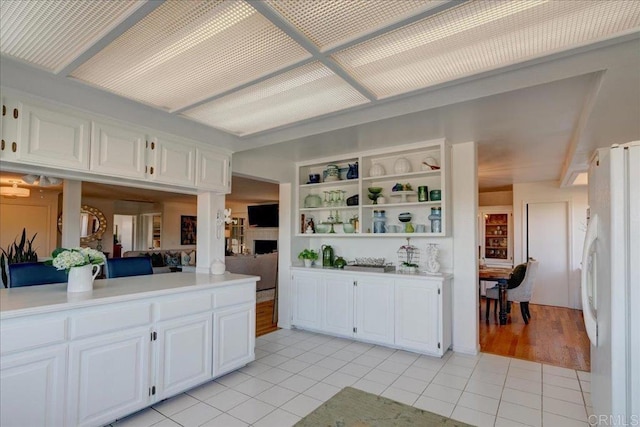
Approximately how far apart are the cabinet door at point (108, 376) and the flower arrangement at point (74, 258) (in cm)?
55

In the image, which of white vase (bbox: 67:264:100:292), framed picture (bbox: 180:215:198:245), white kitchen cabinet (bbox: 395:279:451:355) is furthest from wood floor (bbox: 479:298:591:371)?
framed picture (bbox: 180:215:198:245)

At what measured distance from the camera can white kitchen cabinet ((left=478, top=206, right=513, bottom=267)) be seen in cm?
695

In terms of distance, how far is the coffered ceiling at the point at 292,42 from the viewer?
1.44 m

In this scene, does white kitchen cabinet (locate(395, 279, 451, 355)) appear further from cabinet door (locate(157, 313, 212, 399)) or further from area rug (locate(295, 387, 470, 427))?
cabinet door (locate(157, 313, 212, 399))

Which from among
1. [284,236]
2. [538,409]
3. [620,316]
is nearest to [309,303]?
[284,236]

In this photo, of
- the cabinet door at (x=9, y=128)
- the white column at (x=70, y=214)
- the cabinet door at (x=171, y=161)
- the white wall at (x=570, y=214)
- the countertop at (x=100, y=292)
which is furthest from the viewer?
the white wall at (x=570, y=214)

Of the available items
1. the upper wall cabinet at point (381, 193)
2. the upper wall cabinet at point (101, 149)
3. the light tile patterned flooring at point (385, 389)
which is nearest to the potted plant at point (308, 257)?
the upper wall cabinet at point (381, 193)

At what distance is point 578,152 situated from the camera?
3529mm

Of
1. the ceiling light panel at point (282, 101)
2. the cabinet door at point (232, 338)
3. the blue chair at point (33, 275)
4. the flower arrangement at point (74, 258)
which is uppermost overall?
the ceiling light panel at point (282, 101)

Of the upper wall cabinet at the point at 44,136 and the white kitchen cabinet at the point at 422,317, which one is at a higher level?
the upper wall cabinet at the point at 44,136

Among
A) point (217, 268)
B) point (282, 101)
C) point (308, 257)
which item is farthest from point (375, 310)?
point (282, 101)

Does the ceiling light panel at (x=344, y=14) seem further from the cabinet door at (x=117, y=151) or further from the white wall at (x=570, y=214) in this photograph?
the white wall at (x=570, y=214)

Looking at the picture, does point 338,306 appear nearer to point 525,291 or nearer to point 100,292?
point 100,292

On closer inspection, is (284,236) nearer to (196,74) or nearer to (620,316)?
(196,74)
